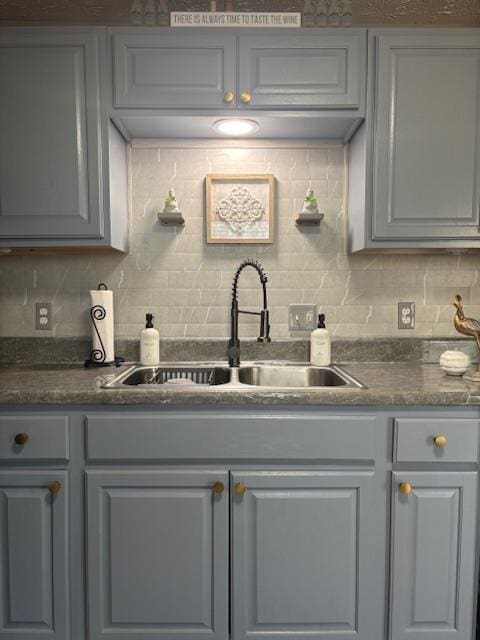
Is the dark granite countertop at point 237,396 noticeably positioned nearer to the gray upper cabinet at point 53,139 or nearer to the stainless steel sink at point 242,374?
the stainless steel sink at point 242,374

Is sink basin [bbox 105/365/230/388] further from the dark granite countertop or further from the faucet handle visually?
the dark granite countertop

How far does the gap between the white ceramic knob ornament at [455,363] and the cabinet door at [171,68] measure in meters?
1.32

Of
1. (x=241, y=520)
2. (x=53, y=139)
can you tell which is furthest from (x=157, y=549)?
(x=53, y=139)

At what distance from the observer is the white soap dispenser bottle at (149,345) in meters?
1.80

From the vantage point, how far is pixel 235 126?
1708mm

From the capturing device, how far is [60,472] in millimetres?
1334

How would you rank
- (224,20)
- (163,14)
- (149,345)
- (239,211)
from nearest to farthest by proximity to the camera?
A: 1. (224,20)
2. (163,14)
3. (149,345)
4. (239,211)

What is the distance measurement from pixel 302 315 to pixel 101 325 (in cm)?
94

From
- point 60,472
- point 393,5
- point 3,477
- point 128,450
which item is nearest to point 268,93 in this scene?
point 393,5

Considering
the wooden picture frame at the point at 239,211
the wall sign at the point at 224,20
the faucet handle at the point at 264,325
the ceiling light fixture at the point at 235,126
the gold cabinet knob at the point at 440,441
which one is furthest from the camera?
the wooden picture frame at the point at 239,211

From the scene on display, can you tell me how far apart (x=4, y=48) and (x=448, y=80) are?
1715 mm

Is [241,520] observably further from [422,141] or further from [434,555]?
[422,141]

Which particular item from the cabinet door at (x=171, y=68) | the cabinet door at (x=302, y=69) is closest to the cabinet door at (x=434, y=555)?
the cabinet door at (x=302, y=69)

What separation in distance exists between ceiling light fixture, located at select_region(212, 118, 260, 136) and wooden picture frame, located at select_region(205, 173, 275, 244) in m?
0.18
